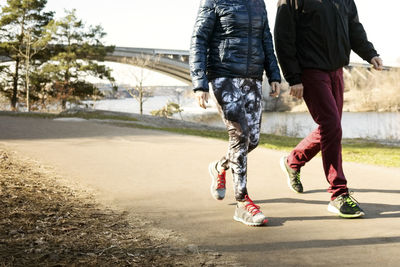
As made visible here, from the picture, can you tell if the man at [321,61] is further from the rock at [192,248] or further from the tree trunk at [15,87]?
the tree trunk at [15,87]

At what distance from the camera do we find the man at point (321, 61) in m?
3.48

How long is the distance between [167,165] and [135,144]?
7.92 ft

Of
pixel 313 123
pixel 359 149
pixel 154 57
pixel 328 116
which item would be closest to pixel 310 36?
pixel 328 116

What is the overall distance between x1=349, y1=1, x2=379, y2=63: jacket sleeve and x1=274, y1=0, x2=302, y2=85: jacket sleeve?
2.06 feet

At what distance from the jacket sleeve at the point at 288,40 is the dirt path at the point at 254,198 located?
3.76ft

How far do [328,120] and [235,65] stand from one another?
0.89m

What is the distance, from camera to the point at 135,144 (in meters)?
8.30

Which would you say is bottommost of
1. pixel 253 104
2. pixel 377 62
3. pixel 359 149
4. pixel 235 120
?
pixel 359 149

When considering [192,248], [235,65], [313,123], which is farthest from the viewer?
[313,123]

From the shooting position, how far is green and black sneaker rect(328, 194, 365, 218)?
3336mm

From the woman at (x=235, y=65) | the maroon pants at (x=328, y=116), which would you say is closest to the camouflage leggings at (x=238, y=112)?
the woman at (x=235, y=65)

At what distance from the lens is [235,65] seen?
3.25 m

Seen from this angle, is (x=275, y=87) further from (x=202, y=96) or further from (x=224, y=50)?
(x=202, y=96)

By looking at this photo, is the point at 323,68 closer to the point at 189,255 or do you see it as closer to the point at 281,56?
the point at 281,56
